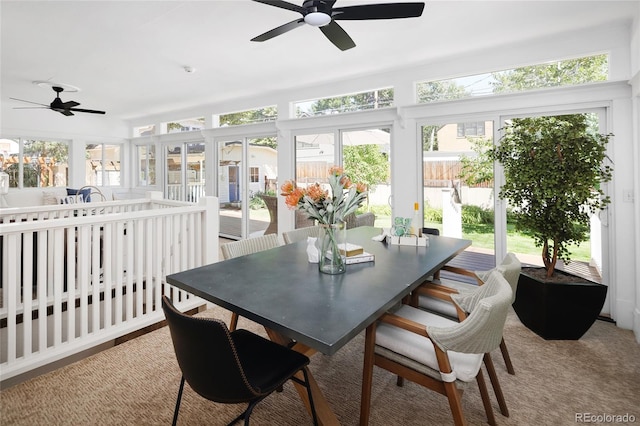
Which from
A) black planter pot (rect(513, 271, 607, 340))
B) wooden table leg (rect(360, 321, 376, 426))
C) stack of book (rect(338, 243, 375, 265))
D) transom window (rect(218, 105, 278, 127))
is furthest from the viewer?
transom window (rect(218, 105, 278, 127))

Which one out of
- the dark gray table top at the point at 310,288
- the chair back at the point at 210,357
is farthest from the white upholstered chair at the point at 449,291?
the chair back at the point at 210,357

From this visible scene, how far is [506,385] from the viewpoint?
2.05 meters

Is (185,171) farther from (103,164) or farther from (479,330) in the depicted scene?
(479,330)

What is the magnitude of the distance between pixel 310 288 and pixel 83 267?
1.76 meters

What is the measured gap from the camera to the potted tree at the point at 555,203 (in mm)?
2605

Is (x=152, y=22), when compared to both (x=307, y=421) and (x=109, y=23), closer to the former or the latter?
(x=109, y=23)

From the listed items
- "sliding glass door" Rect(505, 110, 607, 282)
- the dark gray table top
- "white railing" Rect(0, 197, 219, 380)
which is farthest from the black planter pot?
"white railing" Rect(0, 197, 219, 380)

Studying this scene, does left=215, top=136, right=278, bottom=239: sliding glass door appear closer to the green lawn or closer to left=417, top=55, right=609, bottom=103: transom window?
left=417, top=55, right=609, bottom=103: transom window

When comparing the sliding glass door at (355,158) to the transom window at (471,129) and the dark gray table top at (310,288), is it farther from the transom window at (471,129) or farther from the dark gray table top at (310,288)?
the dark gray table top at (310,288)

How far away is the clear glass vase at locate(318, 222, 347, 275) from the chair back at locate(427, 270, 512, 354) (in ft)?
1.96

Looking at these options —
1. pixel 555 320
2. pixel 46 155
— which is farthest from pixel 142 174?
pixel 555 320

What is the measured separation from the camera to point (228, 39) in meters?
3.47

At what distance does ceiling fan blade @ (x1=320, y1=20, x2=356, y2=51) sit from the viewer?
2.37 m

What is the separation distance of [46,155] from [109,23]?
5.78 metres
